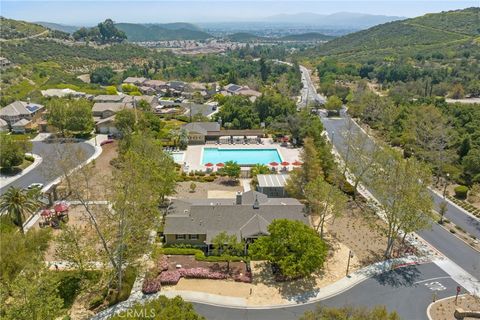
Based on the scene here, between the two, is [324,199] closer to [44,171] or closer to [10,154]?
[44,171]

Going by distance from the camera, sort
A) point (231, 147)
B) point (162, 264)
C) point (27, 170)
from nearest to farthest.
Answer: point (162, 264), point (27, 170), point (231, 147)

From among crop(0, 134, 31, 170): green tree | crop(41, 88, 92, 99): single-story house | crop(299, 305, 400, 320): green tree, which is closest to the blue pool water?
crop(0, 134, 31, 170): green tree

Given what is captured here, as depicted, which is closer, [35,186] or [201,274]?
[201,274]

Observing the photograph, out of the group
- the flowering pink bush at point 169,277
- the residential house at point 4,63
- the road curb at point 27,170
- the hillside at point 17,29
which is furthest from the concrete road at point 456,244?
the hillside at point 17,29

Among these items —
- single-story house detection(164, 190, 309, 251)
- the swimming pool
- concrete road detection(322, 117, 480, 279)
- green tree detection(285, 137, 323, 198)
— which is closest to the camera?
concrete road detection(322, 117, 480, 279)

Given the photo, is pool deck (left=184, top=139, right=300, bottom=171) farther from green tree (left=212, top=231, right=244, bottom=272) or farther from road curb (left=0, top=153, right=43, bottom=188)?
green tree (left=212, top=231, right=244, bottom=272)

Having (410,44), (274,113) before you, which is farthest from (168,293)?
(410,44)

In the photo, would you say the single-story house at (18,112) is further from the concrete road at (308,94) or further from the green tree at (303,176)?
the concrete road at (308,94)

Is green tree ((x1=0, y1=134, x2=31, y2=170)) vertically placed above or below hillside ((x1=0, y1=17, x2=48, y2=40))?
below

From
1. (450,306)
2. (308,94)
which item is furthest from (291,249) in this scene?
(308,94)
